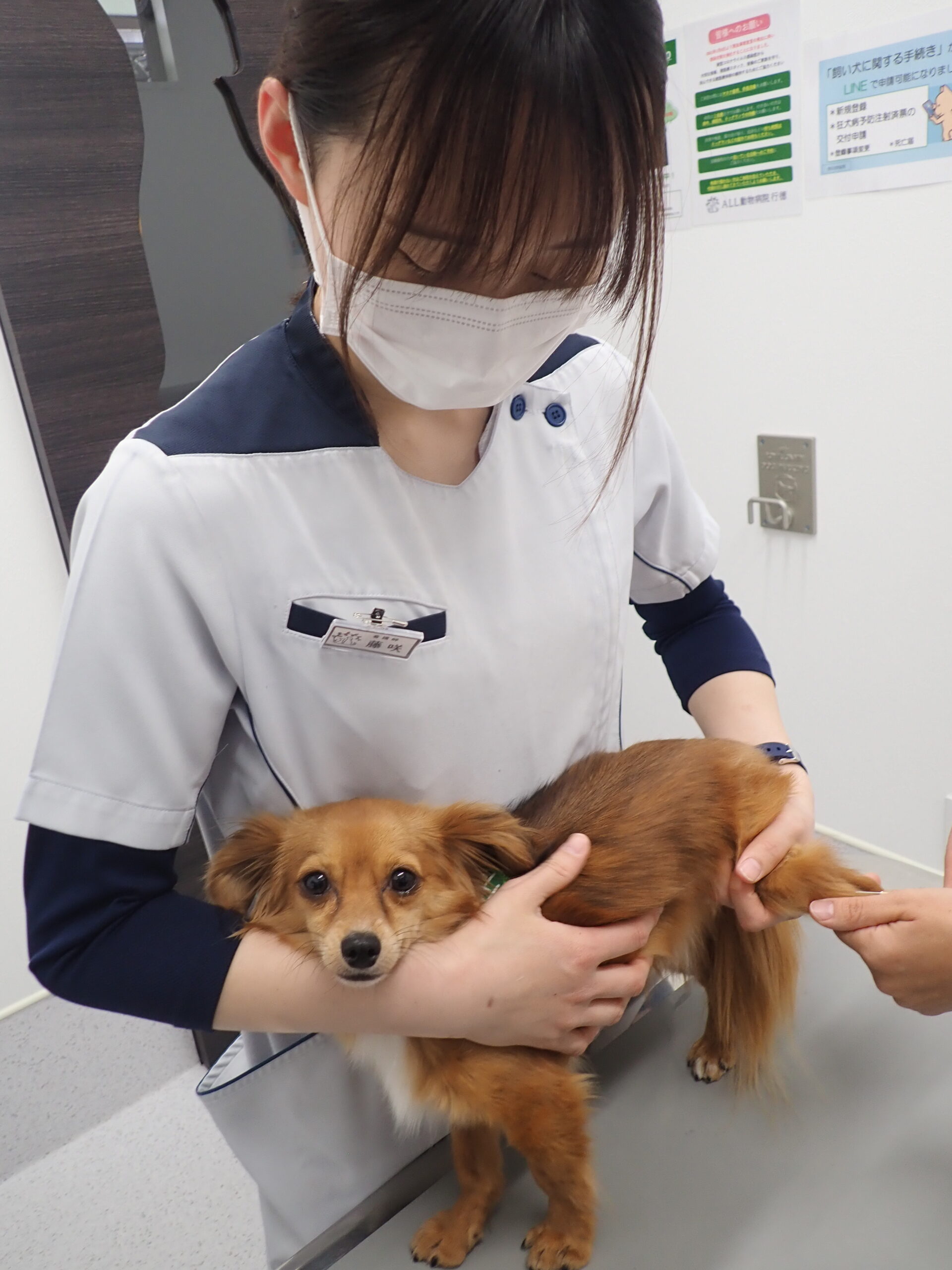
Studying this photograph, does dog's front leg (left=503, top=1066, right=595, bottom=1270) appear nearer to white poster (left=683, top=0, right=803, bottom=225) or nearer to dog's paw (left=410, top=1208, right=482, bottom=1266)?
dog's paw (left=410, top=1208, right=482, bottom=1266)

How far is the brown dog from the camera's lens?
88 cm

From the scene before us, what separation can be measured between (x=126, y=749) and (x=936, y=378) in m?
2.10

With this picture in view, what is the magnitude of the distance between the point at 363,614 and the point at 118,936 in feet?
1.12

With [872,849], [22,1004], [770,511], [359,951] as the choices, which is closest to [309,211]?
[359,951]

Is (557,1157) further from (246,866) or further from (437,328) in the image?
(437,328)

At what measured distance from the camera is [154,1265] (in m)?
2.04

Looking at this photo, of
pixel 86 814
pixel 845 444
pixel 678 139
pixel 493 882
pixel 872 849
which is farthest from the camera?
pixel 872 849

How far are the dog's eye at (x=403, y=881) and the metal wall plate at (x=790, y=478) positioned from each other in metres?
1.98

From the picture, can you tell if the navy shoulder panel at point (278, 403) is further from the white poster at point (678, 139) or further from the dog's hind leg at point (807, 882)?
the white poster at point (678, 139)

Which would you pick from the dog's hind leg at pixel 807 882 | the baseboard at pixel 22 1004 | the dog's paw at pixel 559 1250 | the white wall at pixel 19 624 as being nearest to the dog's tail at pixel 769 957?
the dog's hind leg at pixel 807 882

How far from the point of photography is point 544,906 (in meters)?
0.95

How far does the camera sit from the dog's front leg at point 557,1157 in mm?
854

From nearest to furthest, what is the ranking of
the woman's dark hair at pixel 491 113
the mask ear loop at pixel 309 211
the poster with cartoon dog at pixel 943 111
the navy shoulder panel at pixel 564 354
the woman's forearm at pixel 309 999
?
1. the woman's dark hair at pixel 491 113
2. the mask ear loop at pixel 309 211
3. the woman's forearm at pixel 309 999
4. the navy shoulder panel at pixel 564 354
5. the poster with cartoon dog at pixel 943 111

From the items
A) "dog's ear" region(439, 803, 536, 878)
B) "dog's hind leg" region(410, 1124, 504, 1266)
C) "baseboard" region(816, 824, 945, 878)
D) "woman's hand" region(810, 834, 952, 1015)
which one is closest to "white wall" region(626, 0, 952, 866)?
"baseboard" region(816, 824, 945, 878)
